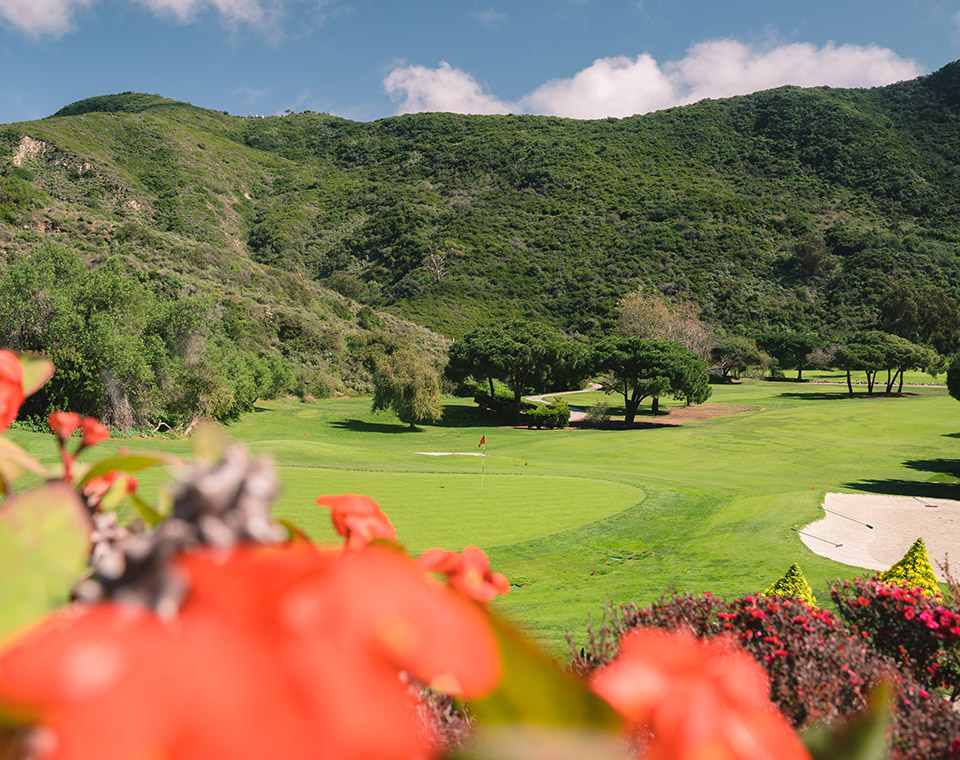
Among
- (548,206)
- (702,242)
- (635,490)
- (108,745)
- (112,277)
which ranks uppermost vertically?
(548,206)

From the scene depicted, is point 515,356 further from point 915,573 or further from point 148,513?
point 148,513

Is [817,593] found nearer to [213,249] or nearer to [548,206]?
[213,249]

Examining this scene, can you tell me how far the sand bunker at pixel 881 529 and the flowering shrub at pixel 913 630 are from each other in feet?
10.9

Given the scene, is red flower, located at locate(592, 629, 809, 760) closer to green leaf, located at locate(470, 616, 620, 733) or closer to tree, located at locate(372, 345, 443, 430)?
green leaf, located at locate(470, 616, 620, 733)

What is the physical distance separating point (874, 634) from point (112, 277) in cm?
2227

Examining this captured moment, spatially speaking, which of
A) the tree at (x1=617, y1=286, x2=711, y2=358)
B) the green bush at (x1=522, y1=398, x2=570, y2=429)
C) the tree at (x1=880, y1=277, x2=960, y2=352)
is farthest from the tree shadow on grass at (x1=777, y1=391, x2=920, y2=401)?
the tree at (x1=880, y1=277, x2=960, y2=352)

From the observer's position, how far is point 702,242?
209 ft

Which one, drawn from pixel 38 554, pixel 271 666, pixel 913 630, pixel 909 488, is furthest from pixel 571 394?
pixel 271 666

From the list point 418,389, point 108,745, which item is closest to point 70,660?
point 108,745

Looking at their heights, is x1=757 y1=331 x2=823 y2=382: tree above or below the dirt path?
above

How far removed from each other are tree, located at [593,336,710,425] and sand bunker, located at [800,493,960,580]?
16596mm

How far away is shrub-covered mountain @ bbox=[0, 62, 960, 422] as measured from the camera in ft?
171

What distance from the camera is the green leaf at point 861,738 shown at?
389 mm

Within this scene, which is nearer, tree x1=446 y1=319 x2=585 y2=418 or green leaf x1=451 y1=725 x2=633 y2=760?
green leaf x1=451 y1=725 x2=633 y2=760
